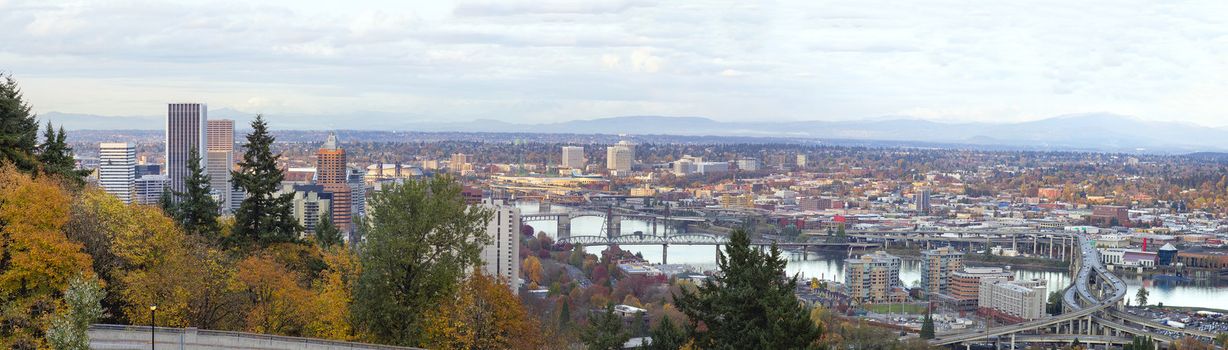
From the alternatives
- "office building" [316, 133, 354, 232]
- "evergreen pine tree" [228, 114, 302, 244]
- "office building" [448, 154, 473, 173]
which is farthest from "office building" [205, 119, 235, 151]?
"evergreen pine tree" [228, 114, 302, 244]

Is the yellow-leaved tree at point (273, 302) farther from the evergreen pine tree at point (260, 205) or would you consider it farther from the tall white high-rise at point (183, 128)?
the tall white high-rise at point (183, 128)

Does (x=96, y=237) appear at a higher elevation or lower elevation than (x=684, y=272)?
higher

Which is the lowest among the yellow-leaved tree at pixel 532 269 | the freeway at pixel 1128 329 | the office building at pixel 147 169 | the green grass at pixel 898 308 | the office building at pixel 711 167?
the green grass at pixel 898 308

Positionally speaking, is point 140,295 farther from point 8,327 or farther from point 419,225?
point 419,225

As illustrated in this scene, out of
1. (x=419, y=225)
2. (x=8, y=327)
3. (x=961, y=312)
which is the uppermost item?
(x=419, y=225)

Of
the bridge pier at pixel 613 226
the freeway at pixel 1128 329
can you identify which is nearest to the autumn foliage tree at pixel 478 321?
the freeway at pixel 1128 329

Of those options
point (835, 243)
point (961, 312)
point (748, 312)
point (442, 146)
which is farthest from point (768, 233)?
point (442, 146)
